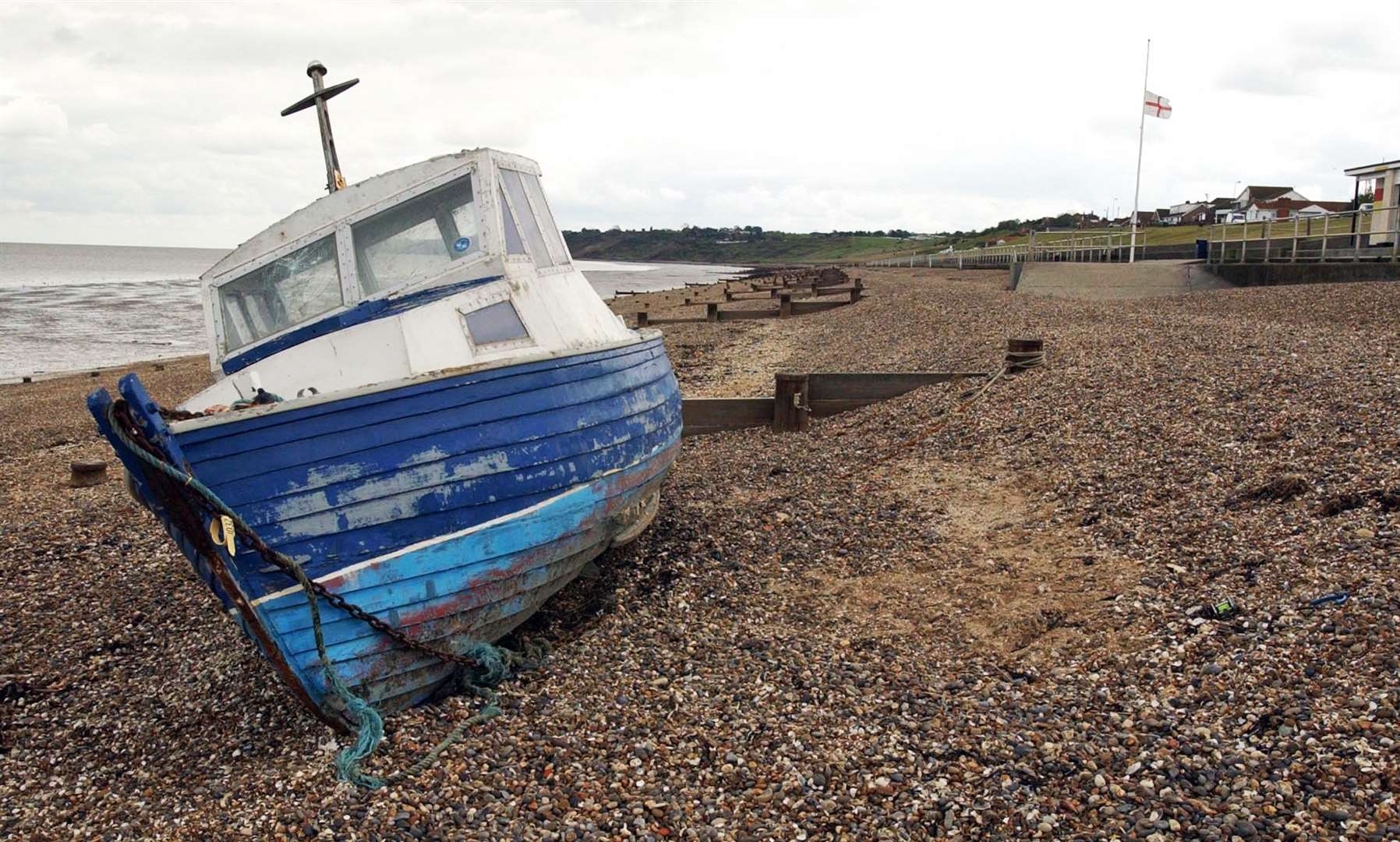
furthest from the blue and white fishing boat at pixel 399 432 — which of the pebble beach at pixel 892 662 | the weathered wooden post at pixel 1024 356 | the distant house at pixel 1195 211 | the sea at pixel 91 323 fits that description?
the distant house at pixel 1195 211

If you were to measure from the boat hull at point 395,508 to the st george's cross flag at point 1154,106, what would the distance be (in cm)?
3819

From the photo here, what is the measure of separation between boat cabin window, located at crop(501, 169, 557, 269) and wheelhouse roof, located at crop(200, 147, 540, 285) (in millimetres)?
659

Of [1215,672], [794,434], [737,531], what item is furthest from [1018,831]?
[794,434]

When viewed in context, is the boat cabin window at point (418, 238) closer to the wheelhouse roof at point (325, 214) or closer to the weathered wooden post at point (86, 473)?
the wheelhouse roof at point (325, 214)

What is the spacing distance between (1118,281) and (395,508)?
27.7 metres

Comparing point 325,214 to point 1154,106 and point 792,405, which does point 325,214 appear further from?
point 1154,106

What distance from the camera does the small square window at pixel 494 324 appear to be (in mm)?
6371

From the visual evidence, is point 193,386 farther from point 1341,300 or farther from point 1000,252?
point 1000,252

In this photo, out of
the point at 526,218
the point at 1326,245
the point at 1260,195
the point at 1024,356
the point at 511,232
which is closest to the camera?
the point at 511,232

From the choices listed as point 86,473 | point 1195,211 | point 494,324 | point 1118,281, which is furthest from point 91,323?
point 1195,211

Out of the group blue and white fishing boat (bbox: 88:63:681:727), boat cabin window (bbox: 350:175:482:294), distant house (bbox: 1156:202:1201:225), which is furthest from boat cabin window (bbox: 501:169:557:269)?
distant house (bbox: 1156:202:1201:225)

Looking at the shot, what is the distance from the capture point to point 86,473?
12086 mm

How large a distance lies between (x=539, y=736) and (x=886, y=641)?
7.26ft

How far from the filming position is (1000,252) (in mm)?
68062
